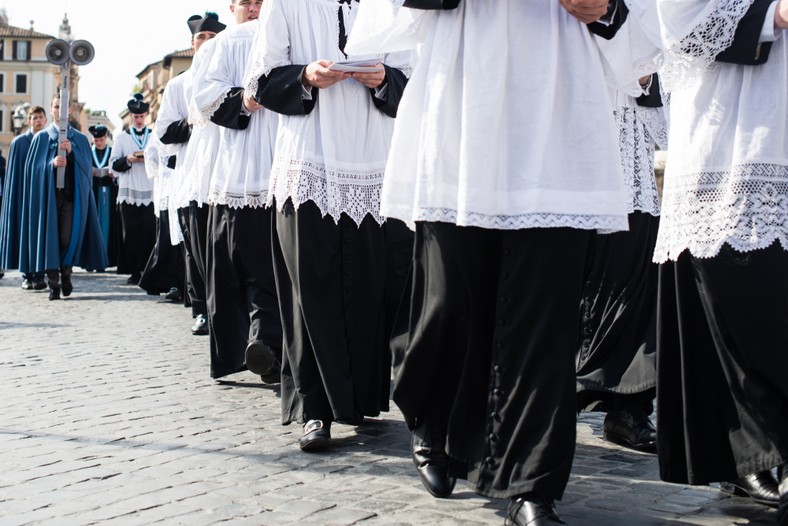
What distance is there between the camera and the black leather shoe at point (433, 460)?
4133 millimetres

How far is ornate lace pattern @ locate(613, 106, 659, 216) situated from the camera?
17.9ft

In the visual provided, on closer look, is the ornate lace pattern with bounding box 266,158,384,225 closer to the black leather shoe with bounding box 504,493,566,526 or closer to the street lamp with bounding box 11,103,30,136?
the black leather shoe with bounding box 504,493,566,526

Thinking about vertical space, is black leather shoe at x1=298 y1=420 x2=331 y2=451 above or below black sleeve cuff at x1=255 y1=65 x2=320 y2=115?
below

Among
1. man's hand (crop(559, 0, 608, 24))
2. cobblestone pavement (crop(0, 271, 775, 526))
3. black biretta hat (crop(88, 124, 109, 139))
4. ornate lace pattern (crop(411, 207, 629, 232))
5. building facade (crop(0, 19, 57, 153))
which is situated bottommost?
cobblestone pavement (crop(0, 271, 775, 526))

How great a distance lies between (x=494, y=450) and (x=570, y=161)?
0.95m

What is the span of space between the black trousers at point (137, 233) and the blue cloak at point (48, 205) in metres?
1.97

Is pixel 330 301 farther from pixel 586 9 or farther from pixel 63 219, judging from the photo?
pixel 63 219

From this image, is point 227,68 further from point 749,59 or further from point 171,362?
point 749,59

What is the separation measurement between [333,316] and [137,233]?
42.4ft

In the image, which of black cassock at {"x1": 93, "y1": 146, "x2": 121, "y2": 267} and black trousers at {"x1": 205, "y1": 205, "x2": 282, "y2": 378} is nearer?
black trousers at {"x1": 205, "y1": 205, "x2": 282, "y2": 378}

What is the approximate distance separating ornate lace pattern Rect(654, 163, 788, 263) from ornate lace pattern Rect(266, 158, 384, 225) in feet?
5.32

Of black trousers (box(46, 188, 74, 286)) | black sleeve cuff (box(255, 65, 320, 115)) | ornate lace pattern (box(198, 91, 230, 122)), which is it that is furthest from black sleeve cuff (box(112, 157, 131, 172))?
black sleeve cuff (box(255, 65, 320, 115))

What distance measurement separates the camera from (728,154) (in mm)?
3953

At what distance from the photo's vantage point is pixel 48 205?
15070 mm
